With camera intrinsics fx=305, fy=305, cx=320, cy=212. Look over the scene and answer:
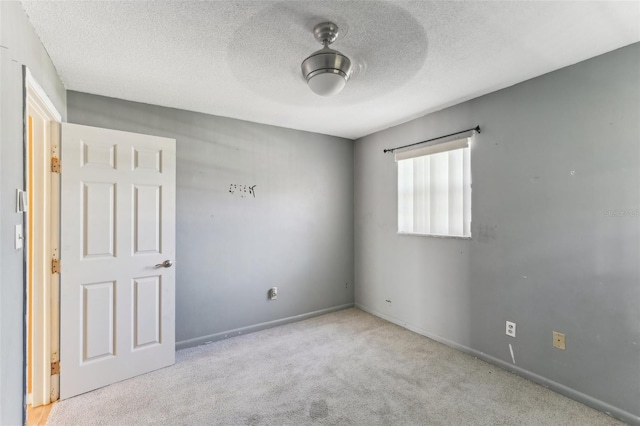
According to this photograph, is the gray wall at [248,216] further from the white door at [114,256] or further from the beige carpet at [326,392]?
the beige carpet at [326,392]

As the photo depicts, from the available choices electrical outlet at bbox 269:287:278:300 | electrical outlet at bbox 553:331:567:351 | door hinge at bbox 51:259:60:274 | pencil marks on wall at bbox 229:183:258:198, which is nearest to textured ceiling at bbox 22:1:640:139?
pencil marks on wall at bbox 229:183:258:198

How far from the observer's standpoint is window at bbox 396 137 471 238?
2.92 m

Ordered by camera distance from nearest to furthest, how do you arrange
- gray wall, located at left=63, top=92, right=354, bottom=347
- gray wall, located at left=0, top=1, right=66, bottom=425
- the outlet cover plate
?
gray wall, located at left=0, top=1, right=66, bottom=425, the outlet cover plate, gray wall, located at left=63, top=92, right=354, bottom=347

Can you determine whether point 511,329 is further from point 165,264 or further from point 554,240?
point 165,264

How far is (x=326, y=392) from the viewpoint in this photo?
7.47 ft

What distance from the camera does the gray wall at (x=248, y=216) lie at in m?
3.04

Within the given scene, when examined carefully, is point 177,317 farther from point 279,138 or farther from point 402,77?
Result: point 402,77

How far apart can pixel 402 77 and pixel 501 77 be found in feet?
2.59

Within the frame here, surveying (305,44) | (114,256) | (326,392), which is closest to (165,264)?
(114,256)

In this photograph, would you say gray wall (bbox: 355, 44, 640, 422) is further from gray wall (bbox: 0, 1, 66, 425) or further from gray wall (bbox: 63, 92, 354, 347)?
gray wall (bbox: 0, 1, 66, 425)

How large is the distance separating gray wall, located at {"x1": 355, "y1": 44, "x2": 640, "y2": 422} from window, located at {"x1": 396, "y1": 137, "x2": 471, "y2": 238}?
10 cm

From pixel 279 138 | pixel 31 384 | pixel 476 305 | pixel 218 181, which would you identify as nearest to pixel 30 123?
pixel 218 181

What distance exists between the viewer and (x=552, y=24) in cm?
173

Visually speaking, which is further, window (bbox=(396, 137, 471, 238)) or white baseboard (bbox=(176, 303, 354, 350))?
white baseboard (bbox=(176, 303, 354, 350))
